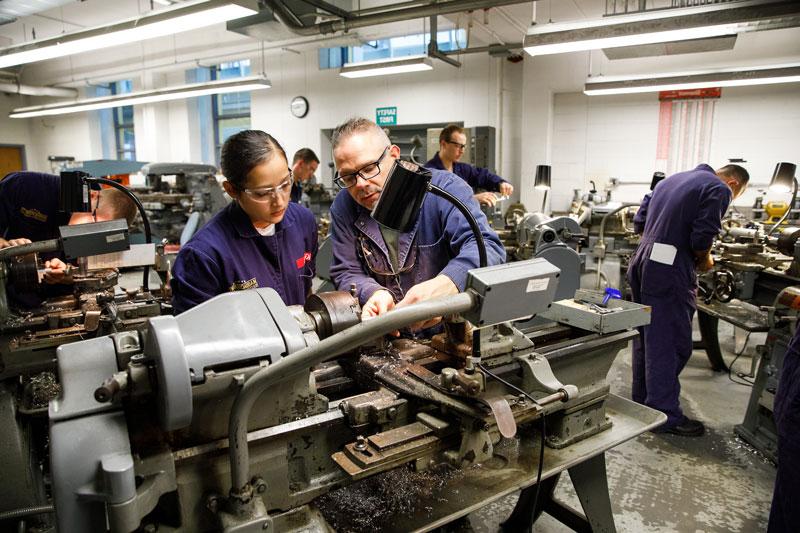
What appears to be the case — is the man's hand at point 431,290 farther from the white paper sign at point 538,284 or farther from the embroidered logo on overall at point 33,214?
the embroidered logo on overall at point 33,214

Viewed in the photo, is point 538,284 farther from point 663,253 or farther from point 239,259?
point 663,253

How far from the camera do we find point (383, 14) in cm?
390

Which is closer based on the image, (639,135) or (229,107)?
(639,135)

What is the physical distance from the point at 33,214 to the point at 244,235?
1.40 meters

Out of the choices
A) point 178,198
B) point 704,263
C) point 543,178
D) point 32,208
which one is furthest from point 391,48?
point 32,208

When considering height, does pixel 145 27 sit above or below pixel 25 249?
above

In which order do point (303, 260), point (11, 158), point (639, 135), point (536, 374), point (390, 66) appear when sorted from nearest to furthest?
1. point (536, 374)
2. point (303, 260)
3. point (390, 66)
4. point (639, 135)
5. point (11, 158)

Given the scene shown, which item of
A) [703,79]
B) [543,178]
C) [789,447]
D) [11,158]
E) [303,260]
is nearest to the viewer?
[789,447]

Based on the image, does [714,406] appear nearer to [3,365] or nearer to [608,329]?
[608,329]

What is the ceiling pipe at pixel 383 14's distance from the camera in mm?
3494

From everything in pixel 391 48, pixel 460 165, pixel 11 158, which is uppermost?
pixel 391 48

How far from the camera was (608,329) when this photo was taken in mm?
1290

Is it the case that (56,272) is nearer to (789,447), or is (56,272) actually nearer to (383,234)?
(383,234)

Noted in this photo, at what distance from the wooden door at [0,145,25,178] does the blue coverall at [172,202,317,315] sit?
38.3ft
